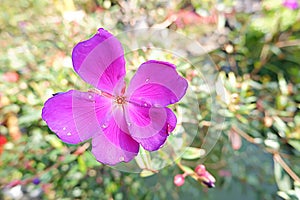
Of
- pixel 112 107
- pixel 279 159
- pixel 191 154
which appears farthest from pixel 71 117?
pixel 279 159

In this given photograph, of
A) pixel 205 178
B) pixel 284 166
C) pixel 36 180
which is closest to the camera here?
pixel 205 178

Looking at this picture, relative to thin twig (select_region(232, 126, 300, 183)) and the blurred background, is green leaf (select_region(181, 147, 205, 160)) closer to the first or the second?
the blurred background

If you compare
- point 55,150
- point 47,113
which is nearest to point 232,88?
point 55,150

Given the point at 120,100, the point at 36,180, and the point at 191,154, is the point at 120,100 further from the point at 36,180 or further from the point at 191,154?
the point at 36,180

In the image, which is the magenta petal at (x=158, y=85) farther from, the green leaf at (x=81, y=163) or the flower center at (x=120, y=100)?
the green leaf at (x=81, y=163)

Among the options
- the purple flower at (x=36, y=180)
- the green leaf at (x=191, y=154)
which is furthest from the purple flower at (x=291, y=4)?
the purple flower at (x=36, y=180)

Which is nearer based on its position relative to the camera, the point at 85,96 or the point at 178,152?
the point at 85,96

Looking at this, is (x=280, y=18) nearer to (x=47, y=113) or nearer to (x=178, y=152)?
(x=178, y=152)

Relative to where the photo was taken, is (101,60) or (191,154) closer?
(101,60)
